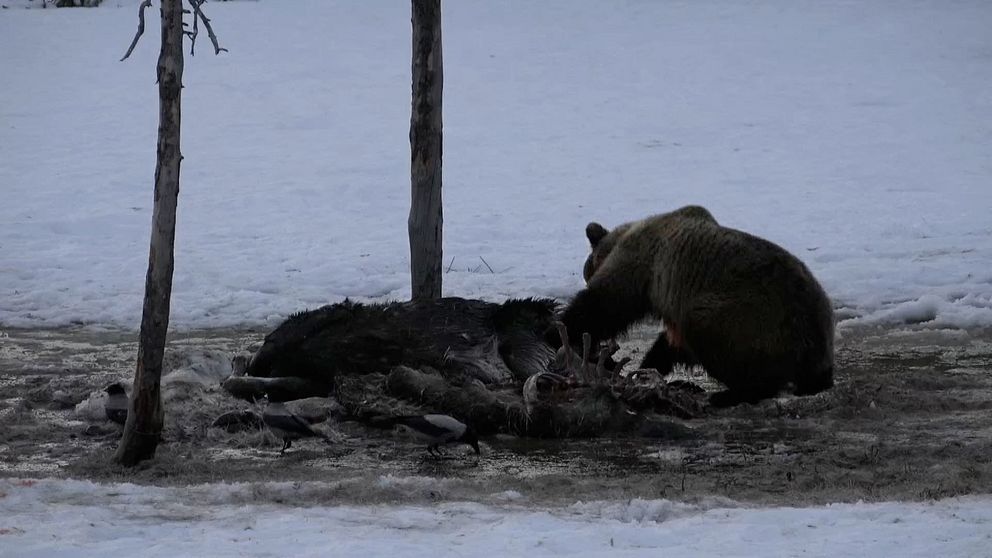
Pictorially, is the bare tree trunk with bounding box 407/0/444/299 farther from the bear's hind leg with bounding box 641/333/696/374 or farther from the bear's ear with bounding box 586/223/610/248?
the bear's hind leg with bounding box 641/333/696/374

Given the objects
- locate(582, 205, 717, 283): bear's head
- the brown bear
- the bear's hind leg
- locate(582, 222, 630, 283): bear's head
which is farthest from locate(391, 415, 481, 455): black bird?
locate(582, 222, 630, 283): bear's head

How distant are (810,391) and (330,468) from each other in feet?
11.2

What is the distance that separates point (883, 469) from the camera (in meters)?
6.51

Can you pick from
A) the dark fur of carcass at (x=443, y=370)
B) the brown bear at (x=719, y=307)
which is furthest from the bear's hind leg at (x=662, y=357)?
the dark fur of carcass at (x=443, y=370)

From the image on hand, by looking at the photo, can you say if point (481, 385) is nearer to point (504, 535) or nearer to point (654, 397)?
point (654, 397)

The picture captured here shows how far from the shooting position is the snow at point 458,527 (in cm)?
504

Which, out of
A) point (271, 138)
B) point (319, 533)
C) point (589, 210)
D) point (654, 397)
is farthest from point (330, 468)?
point (271, 138)

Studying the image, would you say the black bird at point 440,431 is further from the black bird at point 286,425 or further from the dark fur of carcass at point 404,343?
the dark fur of carcass at point 404,343

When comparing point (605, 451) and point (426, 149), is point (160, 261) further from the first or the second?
point (426, 149)

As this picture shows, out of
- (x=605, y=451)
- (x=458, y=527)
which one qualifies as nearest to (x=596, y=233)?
(x=605, y=451)

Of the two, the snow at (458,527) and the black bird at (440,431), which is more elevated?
the black bird at (440,431)

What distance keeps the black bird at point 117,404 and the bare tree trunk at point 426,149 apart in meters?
3.04

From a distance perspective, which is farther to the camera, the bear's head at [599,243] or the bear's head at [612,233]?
the bear's head at [599,243]

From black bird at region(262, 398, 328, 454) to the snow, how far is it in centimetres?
136
